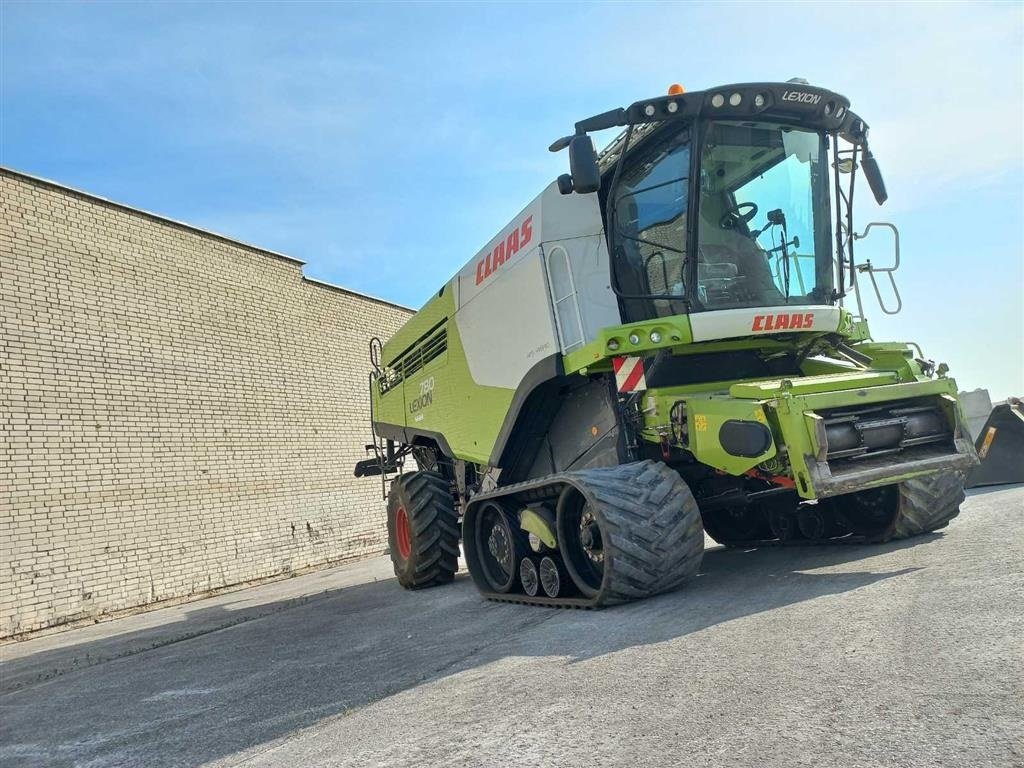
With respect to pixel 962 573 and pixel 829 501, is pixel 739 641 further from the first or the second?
pixel 829 501

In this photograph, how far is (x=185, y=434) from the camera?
41.2 ft

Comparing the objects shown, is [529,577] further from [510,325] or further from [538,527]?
[510,325]

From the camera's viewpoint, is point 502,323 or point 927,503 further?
point 502,323

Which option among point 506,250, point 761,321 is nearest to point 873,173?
point 761,321

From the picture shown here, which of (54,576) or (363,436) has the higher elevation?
(363,436)

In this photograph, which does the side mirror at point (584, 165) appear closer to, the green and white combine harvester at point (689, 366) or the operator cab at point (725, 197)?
the green and white combine harvester at point (689, 366)

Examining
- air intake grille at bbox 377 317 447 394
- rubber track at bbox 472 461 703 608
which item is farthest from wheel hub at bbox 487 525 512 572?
air intake grille at bbox 377 317 447 394

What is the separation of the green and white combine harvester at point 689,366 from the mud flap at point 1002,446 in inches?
165

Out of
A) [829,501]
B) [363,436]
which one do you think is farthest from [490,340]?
[363,436]

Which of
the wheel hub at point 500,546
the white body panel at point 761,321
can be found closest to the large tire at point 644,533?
the white body panel at point 761,321

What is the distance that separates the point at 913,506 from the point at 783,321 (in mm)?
1763

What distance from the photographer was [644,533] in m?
4.77

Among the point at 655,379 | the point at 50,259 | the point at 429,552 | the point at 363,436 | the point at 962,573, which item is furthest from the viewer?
the point at 363,436

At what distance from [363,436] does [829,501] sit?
37.9 feet
